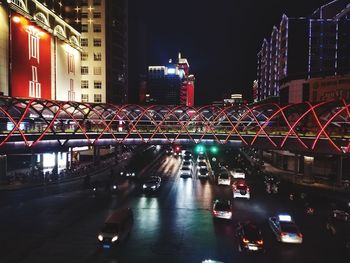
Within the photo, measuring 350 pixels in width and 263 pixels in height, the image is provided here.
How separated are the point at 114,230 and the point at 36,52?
40013 millimetres

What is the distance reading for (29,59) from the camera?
49344 millimetres

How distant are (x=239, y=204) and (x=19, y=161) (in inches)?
1375

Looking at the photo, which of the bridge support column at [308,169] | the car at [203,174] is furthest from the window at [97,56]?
the bridge support column at [308,169]

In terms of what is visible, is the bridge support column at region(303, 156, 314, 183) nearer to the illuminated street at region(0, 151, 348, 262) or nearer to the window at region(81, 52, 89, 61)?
the illuminated street at region(0, 151, 348, 262)

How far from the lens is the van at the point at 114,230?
68.1 ft

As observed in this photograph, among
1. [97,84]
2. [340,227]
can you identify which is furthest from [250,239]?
[97,84]

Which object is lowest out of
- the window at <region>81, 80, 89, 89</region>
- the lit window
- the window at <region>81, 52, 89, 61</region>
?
the window at <region>81, 80, 89, 89</region>

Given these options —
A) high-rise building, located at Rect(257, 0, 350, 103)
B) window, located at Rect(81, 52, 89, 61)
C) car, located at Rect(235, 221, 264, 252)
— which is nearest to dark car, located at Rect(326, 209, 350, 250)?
car, located at Rect(235, 221, 264, 252)

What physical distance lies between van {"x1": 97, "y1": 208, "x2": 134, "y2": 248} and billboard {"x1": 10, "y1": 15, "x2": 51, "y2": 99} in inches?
1232

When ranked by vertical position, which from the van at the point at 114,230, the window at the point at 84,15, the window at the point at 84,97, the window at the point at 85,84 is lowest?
the van at the point at 114,230

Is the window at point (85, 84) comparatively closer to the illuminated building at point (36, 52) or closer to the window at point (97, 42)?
the window at point (97, 42)

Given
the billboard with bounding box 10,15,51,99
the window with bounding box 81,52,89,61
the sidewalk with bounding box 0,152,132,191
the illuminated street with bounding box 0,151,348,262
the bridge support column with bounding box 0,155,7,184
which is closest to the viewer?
the illuminated street with bounding box 0,151,348,262

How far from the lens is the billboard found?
45.2 m

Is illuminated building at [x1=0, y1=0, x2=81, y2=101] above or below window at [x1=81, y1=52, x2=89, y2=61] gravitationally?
below
